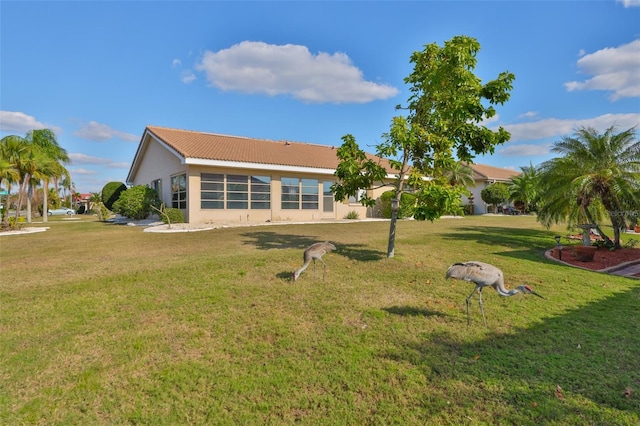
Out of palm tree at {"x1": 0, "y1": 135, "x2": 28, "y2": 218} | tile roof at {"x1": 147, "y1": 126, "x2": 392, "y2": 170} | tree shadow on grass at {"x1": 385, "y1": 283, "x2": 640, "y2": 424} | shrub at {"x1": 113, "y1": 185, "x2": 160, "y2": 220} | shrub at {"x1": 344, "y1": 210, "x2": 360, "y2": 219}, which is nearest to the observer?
tree shadow on grass at {"x1": 385, "y1": 283, "x2": 640, "y2": 424}

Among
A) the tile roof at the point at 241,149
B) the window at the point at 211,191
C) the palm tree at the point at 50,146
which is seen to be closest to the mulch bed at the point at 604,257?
the tile roof at the point at 241,149

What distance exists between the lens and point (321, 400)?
3104 millimetres

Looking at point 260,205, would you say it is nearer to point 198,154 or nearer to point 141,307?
point 198,154

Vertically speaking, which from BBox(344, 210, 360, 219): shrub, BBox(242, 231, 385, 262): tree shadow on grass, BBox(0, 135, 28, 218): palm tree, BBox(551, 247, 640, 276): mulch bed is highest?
BBox(0, 135, 28, 218): palm tree

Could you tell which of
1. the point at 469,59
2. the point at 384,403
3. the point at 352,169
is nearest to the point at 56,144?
the point at 352,169

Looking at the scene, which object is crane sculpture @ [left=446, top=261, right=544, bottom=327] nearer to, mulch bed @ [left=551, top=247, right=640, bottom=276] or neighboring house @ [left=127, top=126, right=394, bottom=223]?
mulch bed @ [left=551, top=247, right=640, bottom=276]

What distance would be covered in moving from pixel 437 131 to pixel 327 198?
1554cm

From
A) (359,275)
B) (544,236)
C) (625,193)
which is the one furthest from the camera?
(544,236)

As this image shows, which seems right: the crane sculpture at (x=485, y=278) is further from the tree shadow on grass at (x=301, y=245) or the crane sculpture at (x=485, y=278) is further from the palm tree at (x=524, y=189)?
the palm tree at (x=524, y=189)

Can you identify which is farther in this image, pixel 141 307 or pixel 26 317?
pixel 141 307

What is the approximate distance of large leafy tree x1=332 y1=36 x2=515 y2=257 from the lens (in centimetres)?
820

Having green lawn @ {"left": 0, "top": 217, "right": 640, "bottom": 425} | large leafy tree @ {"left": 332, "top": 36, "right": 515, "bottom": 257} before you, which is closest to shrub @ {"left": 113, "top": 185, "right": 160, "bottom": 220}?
green lawn @ {"left": 0, "top": 217, "right": 640, "bottom": 425}

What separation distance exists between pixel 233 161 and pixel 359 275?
14371 mm

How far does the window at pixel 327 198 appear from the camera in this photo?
23984 millimetres
